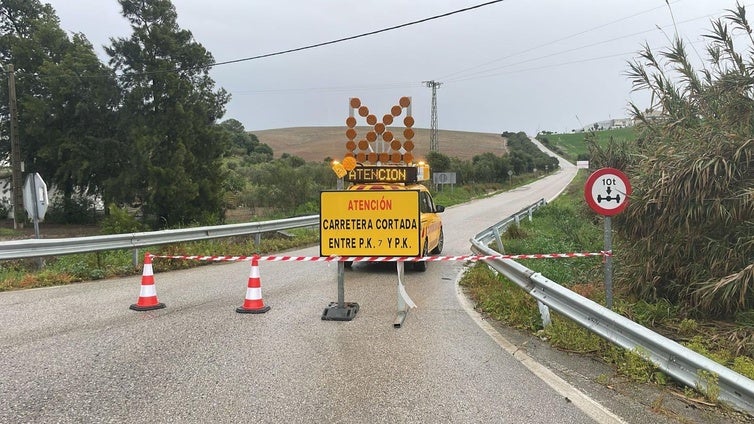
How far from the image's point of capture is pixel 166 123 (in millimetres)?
31438

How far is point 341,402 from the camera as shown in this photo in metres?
4.09

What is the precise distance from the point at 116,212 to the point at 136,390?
1873cm

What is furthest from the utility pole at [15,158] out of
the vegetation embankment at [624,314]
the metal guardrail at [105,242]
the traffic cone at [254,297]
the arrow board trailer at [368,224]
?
the vegetation embankment at [624,314]

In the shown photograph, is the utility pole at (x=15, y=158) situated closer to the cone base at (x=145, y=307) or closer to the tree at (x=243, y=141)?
the cone base at (x=145, y=307)

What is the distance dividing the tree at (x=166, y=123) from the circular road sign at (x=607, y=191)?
1044 inches

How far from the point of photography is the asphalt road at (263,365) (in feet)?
12.9

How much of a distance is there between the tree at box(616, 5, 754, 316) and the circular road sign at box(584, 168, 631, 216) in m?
0.75

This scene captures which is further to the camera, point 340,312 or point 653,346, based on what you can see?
point 340,312

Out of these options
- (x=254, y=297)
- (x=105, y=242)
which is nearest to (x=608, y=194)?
(x=254, y=297)

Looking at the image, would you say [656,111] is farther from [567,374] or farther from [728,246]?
[567,374]

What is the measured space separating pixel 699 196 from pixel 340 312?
14.9 feet

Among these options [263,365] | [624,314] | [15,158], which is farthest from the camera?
[15,158]

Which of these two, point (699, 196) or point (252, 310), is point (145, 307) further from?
point (699, 196)

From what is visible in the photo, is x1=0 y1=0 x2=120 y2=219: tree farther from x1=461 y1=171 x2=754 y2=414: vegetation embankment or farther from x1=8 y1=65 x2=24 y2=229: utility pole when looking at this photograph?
x1=461 y1=171 x2=754 y2=414: vegetation embankment
